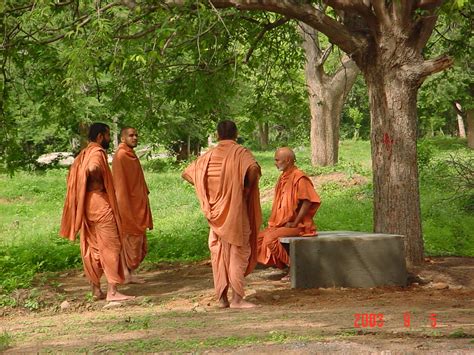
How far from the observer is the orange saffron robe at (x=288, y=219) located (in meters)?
11.5

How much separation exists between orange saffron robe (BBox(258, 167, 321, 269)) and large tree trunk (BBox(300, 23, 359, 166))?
526 inches

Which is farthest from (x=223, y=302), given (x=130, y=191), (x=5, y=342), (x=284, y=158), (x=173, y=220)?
(x=173, y=220)

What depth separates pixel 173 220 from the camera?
66.3ft

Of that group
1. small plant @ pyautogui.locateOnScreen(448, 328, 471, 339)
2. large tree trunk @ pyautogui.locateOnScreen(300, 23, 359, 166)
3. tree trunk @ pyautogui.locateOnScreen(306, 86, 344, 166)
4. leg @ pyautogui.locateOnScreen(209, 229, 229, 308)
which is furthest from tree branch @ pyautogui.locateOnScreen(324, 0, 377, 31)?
tree trunk @ pyautogui.locateOnScreen(306, 86, 344, 166)

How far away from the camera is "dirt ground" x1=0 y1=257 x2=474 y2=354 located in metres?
6.57

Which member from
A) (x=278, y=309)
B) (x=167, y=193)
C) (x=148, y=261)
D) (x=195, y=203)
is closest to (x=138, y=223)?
(x=148, y=261)

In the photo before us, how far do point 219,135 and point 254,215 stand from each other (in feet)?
3.02

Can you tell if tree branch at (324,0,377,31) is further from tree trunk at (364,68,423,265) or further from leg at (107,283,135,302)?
leg at (107,283,135,302)

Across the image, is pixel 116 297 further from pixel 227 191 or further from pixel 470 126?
pixel 470 126

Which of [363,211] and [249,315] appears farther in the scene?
[363,211]

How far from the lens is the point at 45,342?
24.9 ft

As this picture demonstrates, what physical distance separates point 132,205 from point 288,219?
85.3 inches

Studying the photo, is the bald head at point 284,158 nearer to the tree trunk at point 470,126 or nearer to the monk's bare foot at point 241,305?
the monk's bare foot at point 241,305

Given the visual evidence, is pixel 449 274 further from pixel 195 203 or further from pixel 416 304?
pixel 195 203
